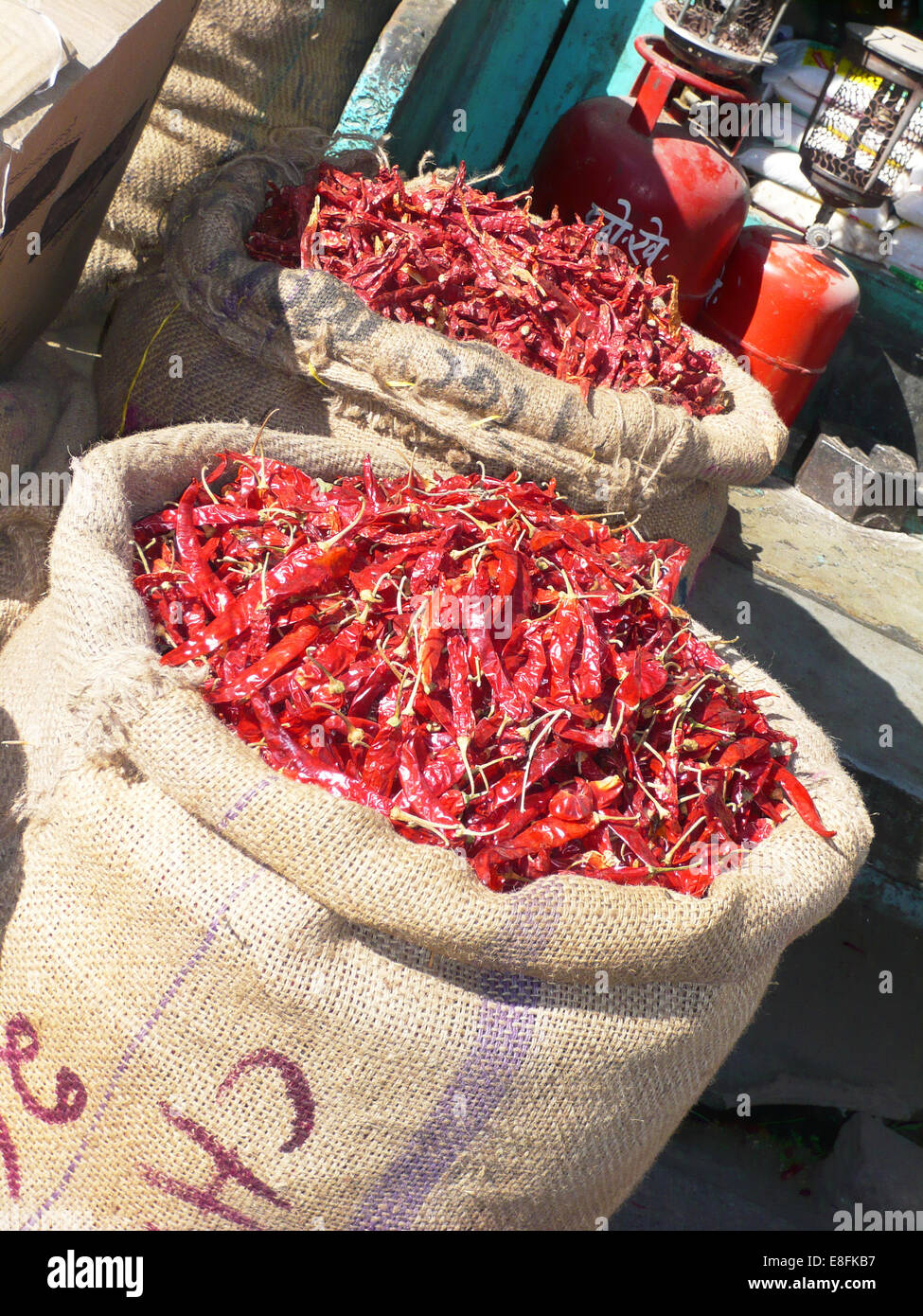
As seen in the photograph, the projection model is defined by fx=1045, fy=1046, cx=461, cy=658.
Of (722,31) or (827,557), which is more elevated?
(722,31)

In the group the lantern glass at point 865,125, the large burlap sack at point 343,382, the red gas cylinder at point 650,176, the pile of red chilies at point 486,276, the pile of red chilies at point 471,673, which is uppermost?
the lantern glass at point 865,125

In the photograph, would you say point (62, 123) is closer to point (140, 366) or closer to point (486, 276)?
point (140, 366)

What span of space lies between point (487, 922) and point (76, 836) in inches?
27.4

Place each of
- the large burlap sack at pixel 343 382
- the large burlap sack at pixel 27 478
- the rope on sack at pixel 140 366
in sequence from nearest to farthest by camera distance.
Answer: the large burlap sack at pixel 27 478 → the large burlap sack at pixel 343 382 → the rope on sack at pixel 140 366

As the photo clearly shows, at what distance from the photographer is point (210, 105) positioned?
318 cm

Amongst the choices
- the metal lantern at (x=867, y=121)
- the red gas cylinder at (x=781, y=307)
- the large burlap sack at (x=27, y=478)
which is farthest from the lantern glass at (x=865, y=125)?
the large burlap sack at (x=27, y=478)

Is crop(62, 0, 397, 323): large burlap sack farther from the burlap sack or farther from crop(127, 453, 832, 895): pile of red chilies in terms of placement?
the burlap sack

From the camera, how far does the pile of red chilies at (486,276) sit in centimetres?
297

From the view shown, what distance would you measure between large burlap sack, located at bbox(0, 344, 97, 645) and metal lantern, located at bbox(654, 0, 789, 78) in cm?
310

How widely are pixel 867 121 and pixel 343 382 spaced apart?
10.4 feet

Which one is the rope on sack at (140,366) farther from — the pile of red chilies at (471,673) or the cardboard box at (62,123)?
the pile of red chilies at (471,673)

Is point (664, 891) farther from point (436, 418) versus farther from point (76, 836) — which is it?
point (436, 418)

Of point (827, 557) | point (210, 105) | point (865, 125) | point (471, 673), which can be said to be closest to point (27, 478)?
point (471, 673)

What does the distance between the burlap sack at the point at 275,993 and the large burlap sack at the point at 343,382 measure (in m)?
1.02
